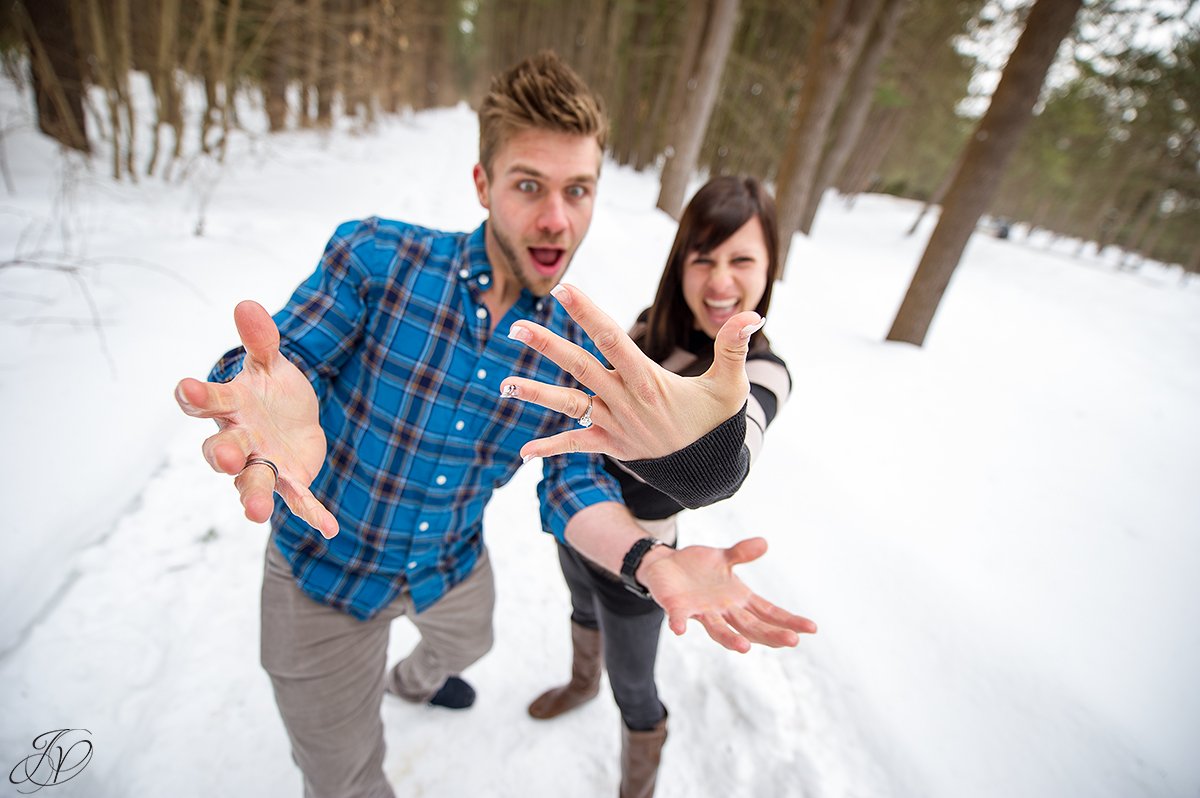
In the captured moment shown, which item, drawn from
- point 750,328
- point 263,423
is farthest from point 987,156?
point 263,423

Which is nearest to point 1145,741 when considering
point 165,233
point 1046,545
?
point 1046,545

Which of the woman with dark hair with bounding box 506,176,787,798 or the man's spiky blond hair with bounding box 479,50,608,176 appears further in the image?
the woman with dark hair with bounding box 506,176,787,798

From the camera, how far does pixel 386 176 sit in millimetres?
8086

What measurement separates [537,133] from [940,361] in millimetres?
5701

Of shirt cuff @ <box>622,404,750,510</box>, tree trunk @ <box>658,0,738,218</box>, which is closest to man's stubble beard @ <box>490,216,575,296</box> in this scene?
shirt cuff @ <box>622,404,750,510</box>

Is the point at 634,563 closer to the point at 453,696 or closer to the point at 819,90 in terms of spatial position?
the point at 453,696

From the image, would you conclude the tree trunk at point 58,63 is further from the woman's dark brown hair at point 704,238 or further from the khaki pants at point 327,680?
the woman's dark brown hair at point 704,238

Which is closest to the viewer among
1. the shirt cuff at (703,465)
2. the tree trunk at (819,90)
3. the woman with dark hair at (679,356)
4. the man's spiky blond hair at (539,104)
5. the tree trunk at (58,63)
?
the shirt cuff at (703,465)

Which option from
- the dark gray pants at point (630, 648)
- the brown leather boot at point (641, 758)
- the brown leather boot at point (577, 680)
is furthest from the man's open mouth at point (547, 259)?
the brown leather boot at point (641, 758)

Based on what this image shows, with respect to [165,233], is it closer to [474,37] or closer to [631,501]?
[631,501]

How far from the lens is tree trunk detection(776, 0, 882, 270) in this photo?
18.1ft

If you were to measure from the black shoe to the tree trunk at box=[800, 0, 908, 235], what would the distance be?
10.7m

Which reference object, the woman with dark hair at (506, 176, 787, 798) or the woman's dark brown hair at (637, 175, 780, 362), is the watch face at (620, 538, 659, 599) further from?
the woman's dark brown hair at (637, 175, 780, 362)

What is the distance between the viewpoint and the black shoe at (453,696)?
1803 mm
